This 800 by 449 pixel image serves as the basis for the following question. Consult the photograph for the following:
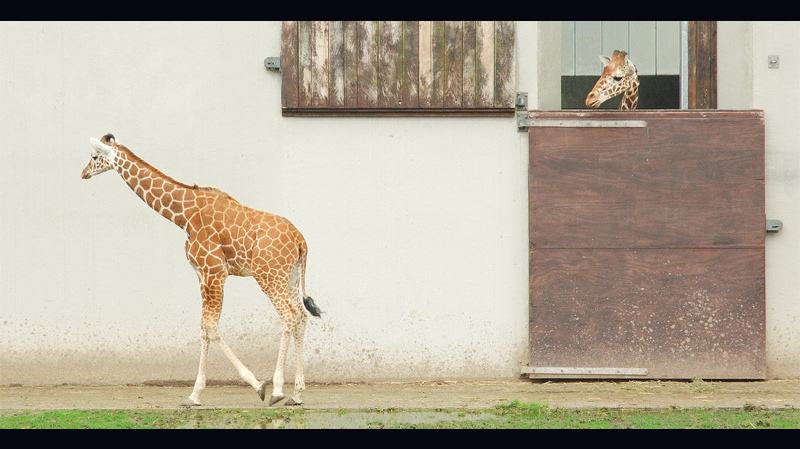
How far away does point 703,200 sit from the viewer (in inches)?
383

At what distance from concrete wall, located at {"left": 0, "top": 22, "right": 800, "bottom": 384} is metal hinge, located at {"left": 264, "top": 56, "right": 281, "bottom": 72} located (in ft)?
0.25

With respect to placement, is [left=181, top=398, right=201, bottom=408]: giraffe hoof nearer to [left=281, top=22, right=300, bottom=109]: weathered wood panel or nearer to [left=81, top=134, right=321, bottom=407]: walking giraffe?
[left=81, top=134, right=321, bottom=407]: walking giraffe

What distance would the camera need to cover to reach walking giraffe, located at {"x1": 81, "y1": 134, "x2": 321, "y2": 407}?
8312 millimetres

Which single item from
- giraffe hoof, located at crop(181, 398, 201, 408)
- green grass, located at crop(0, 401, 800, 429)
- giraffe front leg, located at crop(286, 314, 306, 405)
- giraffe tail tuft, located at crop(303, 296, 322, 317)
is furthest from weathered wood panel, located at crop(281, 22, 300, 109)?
green grass, located at crop(0, 401, 800, 429)

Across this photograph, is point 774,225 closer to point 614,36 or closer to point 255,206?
point 614,36

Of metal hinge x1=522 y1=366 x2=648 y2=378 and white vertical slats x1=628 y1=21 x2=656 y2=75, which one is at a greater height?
white vertical slats x1=628 y1=21 x2=656 y2=75

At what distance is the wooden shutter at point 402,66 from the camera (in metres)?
9.72

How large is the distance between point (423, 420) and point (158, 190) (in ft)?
8.82

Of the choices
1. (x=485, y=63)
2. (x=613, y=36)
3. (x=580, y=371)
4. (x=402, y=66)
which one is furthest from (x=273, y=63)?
(x=580, y=371)

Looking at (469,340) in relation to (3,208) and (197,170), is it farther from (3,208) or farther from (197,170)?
(3,208)

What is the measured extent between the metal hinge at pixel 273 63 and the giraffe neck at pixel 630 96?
3.06 metres

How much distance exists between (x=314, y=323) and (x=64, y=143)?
8.89 feet

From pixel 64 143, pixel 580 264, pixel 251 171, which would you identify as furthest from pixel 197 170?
pixel 580 264

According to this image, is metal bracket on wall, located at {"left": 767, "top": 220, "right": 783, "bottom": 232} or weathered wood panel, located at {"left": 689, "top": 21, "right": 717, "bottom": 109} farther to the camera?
weathered wood panel, located at {"left": 689, "top": 21, "right": 717, "bottom": 109}
